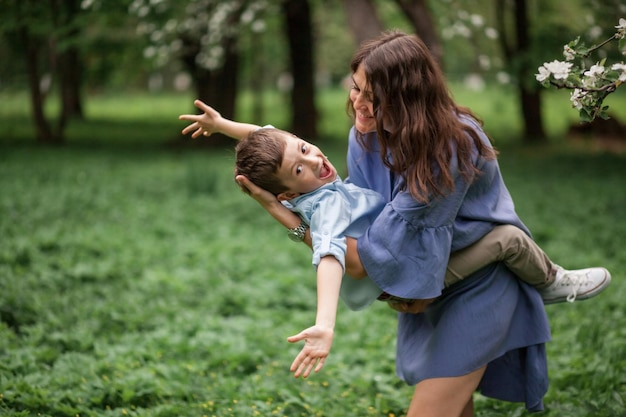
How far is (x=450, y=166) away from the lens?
8.11 ft

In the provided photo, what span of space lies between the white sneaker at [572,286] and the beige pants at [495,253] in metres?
0.30

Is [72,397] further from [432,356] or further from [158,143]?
[158,143]

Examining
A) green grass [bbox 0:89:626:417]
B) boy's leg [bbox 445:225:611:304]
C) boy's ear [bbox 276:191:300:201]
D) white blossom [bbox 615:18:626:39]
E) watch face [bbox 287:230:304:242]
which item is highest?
white blossom [bbox 615:18:626:39]

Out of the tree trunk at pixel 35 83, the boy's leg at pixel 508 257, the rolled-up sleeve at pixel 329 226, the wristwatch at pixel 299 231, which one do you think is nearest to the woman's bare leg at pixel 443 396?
the boy's leg at pixel 508 257

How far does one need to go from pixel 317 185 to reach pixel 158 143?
1532cm

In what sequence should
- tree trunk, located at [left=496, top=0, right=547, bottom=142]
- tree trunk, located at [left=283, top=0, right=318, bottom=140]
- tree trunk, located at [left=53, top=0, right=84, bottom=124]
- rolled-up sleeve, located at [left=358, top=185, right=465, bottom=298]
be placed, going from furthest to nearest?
tree trunk, located at [left=283, top=0, right=318, bottom=140], tree trunk, located at [left=53, top=0, right=84, bottom=124], tree trunk, located at [left=496, top=0, right=547, bottom=142], rolled-up sleeve, located at [left=358, top=185, right=465, bottom=298]

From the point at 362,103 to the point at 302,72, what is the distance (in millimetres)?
14925

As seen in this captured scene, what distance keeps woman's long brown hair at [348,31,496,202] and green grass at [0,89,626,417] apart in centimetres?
177

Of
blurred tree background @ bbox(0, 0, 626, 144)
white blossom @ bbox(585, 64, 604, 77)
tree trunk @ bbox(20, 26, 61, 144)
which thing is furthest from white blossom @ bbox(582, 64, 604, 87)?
tree trunk @ bbox(20, 26, 61, 144)

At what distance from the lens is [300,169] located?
105 inches

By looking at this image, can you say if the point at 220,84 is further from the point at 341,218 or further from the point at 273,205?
the point at 341,218

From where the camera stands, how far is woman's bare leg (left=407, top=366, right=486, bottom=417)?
2.69 m

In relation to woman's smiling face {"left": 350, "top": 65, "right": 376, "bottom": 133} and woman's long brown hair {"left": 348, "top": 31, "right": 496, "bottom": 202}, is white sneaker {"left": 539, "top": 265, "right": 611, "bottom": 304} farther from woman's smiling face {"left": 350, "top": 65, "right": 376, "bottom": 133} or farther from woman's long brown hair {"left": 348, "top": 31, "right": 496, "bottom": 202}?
woman's smiling face {"left": 350, "top": 65, "right": 376, "bottom": 133}

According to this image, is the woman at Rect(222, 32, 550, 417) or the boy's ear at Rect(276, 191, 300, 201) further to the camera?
the boy's ear at Rect(276, 191, 300, 201)
